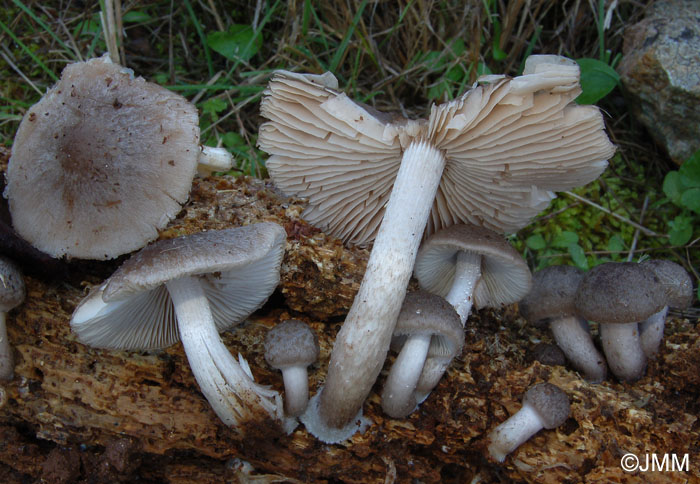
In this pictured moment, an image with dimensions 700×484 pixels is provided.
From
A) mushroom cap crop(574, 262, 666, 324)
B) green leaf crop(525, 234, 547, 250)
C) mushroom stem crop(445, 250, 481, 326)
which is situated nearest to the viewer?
mushroom cap crop(574, 262, 666, 324)

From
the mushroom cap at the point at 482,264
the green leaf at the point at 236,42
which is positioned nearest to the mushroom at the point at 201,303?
the mushroom cap at the point at 482,264

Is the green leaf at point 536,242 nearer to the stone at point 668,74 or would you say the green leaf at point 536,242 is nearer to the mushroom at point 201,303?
the stone at point 668,74

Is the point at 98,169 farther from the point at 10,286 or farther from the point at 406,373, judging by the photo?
the point at 406,373

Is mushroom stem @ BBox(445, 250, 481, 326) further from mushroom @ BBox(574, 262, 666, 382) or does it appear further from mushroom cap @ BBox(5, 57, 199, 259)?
mushroom cap @ BBox(5, 57, 199, 259)

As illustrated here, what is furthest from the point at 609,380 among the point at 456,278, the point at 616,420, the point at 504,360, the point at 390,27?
the point at 390,27

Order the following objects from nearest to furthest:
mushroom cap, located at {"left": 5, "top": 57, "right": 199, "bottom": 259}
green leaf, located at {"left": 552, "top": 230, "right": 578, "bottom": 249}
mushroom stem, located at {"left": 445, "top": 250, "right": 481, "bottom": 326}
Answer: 1. mushroom cap, located at {"left": 5, "top": 57, "right": 199, "bottom": 259}
2. mushroom stem, located at {"left": 445, "top": 250, "right": 481, "bottom": 326}
3. green leaf, located at {"left": 552, "top": 230, "right": 578, "bottom": 249}

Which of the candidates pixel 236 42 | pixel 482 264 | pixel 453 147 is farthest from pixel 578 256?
pixel 236 42

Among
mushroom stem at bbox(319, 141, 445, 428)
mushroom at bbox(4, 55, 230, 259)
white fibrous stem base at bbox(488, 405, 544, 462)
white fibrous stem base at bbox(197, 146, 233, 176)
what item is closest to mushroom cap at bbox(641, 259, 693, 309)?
white fibrous stem base at bbox(488, 405, 544, 462)

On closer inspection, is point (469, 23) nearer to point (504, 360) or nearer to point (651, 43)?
point (651, 43)
